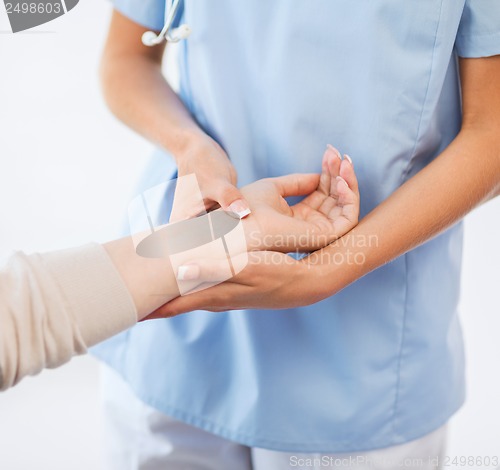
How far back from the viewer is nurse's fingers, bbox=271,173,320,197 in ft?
2.67

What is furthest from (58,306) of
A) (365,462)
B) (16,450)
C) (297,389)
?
(16,450)

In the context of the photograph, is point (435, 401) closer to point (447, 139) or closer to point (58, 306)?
point (447, 139)

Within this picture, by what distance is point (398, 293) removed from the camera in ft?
2.81

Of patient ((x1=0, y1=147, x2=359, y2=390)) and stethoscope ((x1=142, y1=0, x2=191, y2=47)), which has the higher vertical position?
stethoscope ((x1=142, y1=0, x2=191, y2=47))

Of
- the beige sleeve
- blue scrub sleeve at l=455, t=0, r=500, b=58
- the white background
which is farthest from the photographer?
the white background

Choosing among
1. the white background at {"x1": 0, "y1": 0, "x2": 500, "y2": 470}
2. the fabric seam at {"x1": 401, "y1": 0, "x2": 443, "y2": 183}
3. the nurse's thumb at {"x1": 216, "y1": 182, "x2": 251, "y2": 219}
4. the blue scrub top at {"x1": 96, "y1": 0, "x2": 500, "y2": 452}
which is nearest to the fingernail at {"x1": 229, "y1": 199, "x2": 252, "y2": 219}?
the nurse's thumb at {"x1": 216, "y1": 182, "x2": 251, "y2": 219}

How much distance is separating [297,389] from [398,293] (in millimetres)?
180

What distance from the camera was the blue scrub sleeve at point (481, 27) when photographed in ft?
2.48

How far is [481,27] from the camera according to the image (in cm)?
76

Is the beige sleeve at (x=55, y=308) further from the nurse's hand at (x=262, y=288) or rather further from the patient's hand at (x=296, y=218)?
the patient's hand at (x=296, y=218)

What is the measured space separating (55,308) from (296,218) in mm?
313

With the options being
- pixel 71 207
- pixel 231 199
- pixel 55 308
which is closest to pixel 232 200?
pixel 231 199

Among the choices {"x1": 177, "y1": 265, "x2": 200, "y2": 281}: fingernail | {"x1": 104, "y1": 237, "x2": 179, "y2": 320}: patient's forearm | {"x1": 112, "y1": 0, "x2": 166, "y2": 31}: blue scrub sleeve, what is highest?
{"x1": 112, "y1": 0, "x2": 166, "y2": 31}: blue scrub sleeve

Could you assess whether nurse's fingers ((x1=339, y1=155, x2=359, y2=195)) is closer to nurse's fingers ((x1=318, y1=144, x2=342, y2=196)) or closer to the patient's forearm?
Answer: nurse's fingers ((x1=318, y1=144, x2=342, y2=196))
